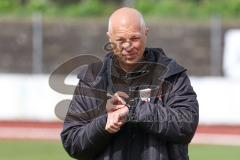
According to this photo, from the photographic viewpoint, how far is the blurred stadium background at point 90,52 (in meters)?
16.8

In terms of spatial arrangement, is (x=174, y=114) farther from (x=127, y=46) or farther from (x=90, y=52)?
(x=90, y=52)

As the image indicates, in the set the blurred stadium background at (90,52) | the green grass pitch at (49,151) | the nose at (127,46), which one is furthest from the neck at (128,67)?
the green grass pitch at (49,151)

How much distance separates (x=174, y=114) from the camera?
4.15m

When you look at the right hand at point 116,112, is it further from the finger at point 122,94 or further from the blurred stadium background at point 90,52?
the blurred stadium background at point 90,52

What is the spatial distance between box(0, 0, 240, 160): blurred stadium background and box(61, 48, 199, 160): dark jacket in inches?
307

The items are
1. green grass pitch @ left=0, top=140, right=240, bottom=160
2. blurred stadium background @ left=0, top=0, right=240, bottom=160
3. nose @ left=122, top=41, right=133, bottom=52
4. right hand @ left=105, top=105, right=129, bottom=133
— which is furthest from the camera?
blurred stadium background @ left=0, top=0, right=240, bottom=160

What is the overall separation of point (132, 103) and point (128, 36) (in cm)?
33

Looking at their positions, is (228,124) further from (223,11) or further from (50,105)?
(223,11)

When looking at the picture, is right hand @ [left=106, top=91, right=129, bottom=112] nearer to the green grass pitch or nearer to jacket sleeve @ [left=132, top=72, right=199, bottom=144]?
jacket sleeve @ [left=132, top=72, right=199, bottom=144]

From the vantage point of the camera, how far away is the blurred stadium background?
16.8 meters

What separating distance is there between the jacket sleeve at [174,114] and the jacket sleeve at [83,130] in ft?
0.66

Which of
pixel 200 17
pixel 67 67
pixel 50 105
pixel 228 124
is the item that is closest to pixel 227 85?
pixel 228 124

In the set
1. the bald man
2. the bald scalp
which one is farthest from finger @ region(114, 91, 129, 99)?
the bald scalp

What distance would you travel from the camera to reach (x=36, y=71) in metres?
23.8
